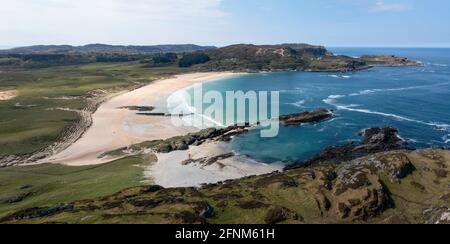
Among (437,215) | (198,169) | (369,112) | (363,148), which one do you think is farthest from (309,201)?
(369,112)

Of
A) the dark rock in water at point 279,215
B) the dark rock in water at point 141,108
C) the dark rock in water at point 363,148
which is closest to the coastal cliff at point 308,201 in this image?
the dark rock in water at point 279,215

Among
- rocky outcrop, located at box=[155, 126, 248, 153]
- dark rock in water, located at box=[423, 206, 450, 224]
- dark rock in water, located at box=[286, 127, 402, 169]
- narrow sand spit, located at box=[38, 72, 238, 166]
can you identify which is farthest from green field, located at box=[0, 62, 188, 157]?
dark rock in water, located at box=[423, 206, 450, 224]

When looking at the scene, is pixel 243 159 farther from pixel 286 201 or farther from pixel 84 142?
pixel 84 142

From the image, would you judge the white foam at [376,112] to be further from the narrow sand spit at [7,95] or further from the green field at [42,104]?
the narrow sand spit at [7,95]

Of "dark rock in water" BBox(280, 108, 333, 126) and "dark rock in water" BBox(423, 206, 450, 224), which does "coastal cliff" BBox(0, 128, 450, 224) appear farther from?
"dark rock in water" BBox(280, 108, 333, 126)

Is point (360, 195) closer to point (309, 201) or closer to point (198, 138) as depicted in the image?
point (309, 201)

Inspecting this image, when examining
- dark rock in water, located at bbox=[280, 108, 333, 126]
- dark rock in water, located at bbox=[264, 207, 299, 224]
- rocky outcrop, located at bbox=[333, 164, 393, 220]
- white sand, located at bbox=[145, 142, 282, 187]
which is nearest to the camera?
dark rock in water, located at bbox=[264, 207, 299, 224]
